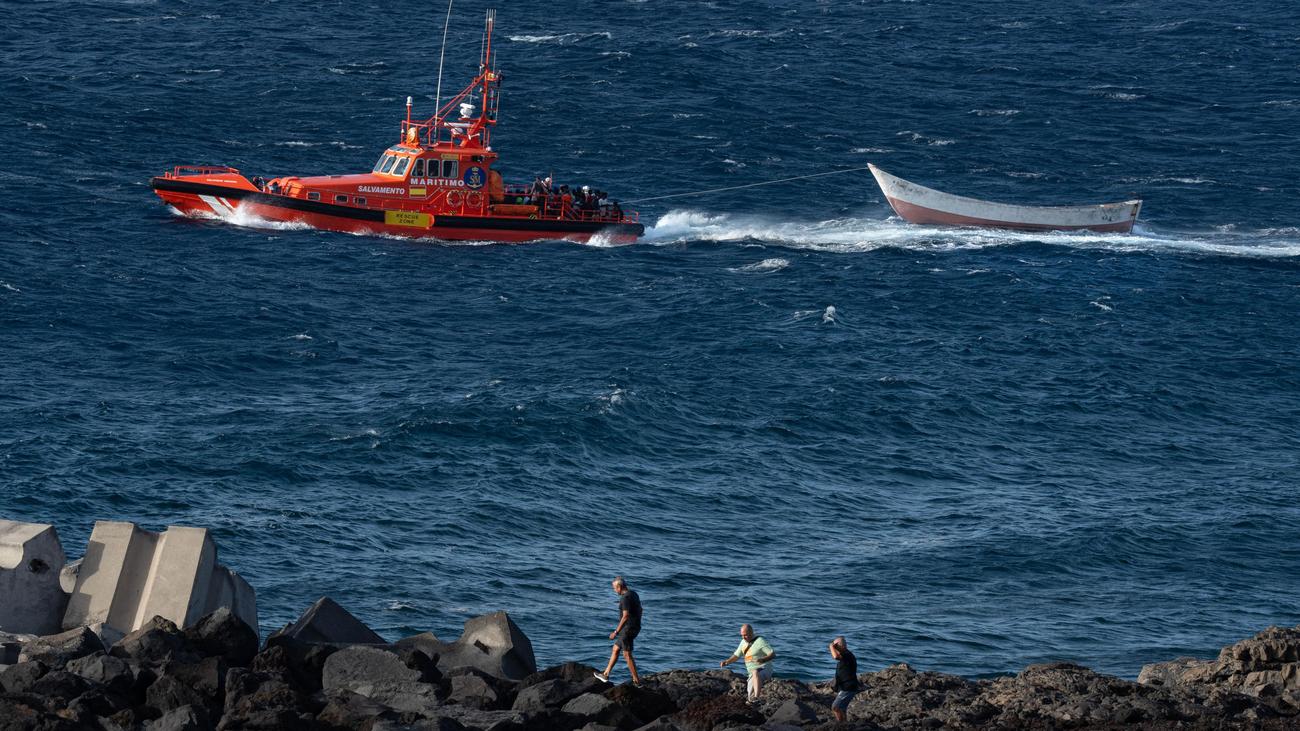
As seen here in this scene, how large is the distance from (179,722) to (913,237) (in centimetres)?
5676

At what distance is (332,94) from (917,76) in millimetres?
Result: 34803

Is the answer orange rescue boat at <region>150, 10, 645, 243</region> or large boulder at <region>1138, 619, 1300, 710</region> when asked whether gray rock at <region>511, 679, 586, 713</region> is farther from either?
orange rescue boat at <region>150, 10, 645, 243</region>

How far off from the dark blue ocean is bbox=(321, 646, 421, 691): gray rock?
10806 mm

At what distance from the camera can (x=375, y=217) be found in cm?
7031

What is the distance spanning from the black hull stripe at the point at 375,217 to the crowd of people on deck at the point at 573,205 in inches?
15.2

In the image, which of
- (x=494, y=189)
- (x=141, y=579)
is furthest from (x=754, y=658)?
(x=494, y=189)

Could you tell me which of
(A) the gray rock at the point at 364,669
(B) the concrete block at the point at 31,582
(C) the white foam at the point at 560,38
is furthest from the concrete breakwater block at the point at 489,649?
(C) the white foam at the point at 560,38

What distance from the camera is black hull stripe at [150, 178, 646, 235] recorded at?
226ft

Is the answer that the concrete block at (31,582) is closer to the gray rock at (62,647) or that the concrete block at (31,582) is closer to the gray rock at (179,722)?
the gray rock at (62,647)

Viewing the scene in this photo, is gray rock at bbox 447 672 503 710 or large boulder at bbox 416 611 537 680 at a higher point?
gray rock at bbox 447 672 503 710

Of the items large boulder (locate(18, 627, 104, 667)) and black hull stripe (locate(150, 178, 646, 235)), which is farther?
black hull stripe (locate(150, 178, 646, 235))

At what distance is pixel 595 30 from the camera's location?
110438mm

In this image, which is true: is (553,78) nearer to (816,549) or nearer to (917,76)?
(917,76)

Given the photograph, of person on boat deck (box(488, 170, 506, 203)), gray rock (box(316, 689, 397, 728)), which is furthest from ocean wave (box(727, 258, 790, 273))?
gray rock (box(316, 689, 397, 728))
